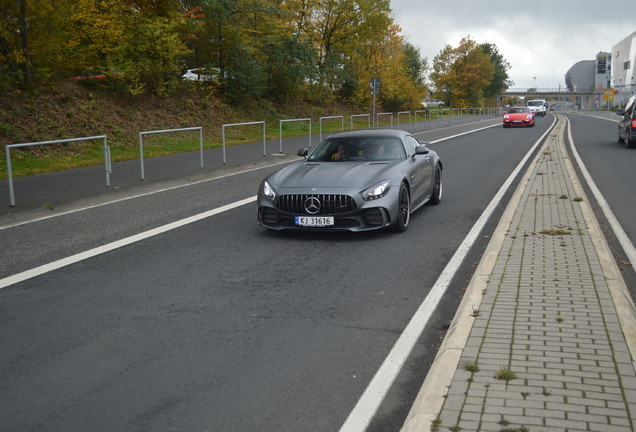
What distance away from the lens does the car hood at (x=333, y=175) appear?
8992mm

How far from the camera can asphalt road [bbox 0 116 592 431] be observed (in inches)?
161

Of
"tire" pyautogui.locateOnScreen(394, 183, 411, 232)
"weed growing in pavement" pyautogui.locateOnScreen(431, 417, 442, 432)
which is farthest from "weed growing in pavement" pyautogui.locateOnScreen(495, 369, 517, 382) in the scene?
"tire" pyautogui.locateOnScreen(394, 183, 411, 232)

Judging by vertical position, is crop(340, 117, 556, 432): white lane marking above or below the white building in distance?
below

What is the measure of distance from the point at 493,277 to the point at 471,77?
3945 inches

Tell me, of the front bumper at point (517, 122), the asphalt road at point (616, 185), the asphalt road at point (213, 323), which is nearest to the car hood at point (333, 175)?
the asphalt road at point (213, 323)

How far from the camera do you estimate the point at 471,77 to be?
102062 mm

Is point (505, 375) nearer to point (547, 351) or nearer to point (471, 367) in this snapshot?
point (471, 367)

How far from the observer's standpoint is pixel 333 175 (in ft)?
30.5

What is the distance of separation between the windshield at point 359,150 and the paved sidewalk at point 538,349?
2.92m

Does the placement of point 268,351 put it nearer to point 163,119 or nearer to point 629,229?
point 629,229

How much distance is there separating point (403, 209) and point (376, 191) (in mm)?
707

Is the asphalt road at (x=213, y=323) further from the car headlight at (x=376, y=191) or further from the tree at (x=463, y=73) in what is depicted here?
the tree at (x=463, y=73)

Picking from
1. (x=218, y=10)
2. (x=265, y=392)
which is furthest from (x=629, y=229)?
(x=218, y=10)

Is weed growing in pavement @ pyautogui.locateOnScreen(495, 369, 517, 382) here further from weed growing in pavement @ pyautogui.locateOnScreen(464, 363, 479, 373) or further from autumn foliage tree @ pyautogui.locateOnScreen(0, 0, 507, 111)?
autumn foliage tree @ pyautogui.locateOnScreen(0, 0, 507, 111)
